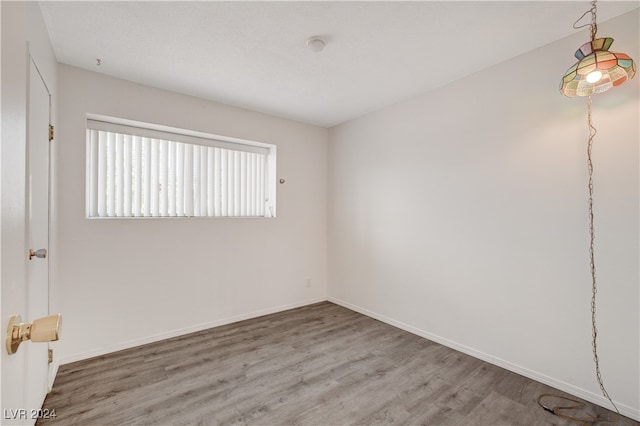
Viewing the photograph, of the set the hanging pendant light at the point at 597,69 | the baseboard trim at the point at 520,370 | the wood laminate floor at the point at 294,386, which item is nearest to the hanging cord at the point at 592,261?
the baseboard trim at the point at 520,370

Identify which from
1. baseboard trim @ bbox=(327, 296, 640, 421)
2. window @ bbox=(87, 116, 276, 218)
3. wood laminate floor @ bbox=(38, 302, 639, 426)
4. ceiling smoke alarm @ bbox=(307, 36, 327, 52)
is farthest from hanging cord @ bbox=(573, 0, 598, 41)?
window @ bbox=(87, 116, 276, 218)

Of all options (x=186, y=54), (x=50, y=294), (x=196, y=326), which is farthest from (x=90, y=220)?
(x=186, y=54)

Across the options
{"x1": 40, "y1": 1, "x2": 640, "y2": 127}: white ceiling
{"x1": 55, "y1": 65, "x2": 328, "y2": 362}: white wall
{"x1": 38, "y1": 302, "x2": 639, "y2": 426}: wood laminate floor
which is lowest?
{"x1": 38, "y1": 302, "x2": 639, "y2": 426}: wood laminate floor

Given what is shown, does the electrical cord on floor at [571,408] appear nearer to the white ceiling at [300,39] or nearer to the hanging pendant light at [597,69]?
the hanging pendant light at [597,69]

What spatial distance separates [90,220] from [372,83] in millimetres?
2995

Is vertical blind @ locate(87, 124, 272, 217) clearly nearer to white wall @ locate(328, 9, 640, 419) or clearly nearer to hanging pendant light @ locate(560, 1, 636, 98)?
white wall @ locate(328, 9, 640, 419)

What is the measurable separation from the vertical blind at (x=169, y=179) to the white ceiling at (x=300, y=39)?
66 cm

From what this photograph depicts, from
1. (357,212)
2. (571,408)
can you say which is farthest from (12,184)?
(357,212)

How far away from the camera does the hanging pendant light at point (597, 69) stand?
168cm

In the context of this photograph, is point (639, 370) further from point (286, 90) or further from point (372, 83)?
point (286, 90)

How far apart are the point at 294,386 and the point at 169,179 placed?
2.44 m

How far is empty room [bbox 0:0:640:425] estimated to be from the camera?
1895 millimetres

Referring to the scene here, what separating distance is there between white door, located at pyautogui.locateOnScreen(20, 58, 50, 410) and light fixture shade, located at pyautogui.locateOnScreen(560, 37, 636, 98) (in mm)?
3258

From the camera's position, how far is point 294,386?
2.21 metres
